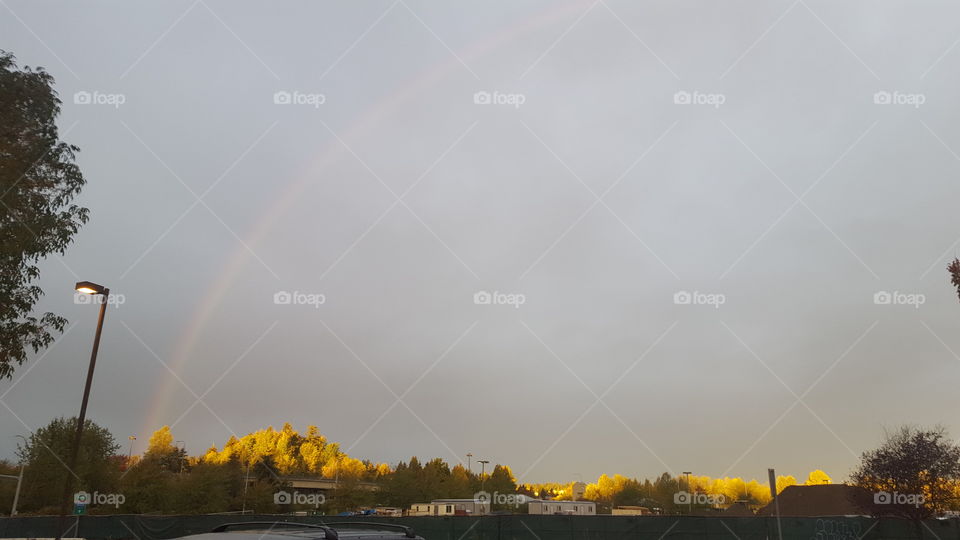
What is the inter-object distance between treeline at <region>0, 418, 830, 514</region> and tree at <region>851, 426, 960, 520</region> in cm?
5304

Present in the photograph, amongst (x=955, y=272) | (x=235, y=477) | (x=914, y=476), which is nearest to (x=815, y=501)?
(x=914, y=476)

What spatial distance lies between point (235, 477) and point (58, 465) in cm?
2887

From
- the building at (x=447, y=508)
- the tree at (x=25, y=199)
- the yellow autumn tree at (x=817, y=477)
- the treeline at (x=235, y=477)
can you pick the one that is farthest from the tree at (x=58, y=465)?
the yellow autumn tree at (x=817, y=477)

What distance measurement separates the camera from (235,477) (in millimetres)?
75125

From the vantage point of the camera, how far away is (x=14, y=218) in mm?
18953

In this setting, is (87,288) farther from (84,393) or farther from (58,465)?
(58,465)

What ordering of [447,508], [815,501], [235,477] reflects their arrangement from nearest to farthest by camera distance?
[447,508] < [815,501] < [235,477]

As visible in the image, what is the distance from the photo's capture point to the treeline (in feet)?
157

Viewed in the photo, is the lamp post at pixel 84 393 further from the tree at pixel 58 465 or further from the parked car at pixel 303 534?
the tree at pixel 58 465

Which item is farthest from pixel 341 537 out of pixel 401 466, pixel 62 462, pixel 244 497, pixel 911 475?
pixel 401 466

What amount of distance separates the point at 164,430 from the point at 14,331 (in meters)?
76.4

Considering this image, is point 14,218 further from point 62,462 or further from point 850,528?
point 62,462

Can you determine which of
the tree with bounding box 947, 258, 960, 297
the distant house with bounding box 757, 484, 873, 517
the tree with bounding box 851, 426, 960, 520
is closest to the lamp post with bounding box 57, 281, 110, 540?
Result: the tree with bounding box 947, 258, 960, 297

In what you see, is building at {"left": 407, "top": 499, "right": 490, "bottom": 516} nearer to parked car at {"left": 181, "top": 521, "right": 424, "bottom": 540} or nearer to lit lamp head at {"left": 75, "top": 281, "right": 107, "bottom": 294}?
lit lamp head at {"left": 75, "top": 281, "right": 107, "bottom": 294}
